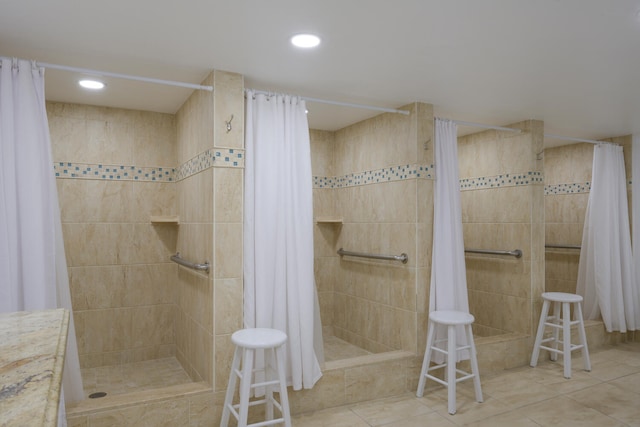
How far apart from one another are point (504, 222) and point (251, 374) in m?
2.95

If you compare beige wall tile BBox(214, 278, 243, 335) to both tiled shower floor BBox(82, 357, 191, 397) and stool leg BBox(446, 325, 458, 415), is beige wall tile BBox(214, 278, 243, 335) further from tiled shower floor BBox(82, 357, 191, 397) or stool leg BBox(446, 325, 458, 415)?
stool leg BBox(446, 325, 458, 415)

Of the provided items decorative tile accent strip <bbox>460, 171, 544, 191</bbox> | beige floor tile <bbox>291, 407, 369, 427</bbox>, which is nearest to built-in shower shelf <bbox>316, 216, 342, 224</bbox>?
decorative tile accent strip <bbox>460, 171, 544, 191</bbox>

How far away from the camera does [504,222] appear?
423 cm

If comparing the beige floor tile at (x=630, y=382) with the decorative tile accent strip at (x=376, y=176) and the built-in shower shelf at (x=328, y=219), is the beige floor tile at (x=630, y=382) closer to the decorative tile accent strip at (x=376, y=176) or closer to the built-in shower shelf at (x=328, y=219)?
the decorative tile accent strip at (x=376, y=176)

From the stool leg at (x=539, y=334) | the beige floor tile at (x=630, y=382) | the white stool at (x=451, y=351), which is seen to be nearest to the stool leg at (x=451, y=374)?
the white stool at (x=451, y=351)

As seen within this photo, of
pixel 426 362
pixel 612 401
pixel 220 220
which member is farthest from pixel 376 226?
pixel 612 401

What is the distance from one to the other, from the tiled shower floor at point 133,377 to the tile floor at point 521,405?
115cm

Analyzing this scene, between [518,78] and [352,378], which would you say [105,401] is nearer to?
[352,378]

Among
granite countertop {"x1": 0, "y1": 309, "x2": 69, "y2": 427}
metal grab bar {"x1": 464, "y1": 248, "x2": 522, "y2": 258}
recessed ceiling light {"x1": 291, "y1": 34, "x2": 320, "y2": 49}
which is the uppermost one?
recessed ceiling light {"x1": 291, "y1": 34, "x2": 320, "y2": 49}

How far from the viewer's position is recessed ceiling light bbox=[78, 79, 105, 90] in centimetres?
293

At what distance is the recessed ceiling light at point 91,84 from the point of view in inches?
115

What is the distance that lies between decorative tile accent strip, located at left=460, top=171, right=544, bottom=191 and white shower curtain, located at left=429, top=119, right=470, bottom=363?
0.92 metres

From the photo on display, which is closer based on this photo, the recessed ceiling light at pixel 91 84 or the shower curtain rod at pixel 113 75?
the shower curtain rod at pixel 113 75

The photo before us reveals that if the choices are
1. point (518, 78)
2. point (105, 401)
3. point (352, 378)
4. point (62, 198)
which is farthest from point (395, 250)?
point (62, 198)
